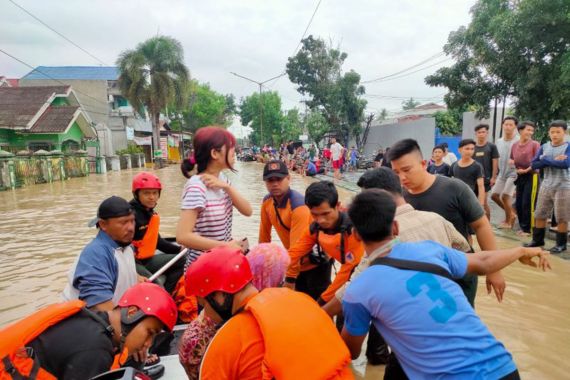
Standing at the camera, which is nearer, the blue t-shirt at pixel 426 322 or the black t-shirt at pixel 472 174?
the blue t-shirt at pixel 426 322

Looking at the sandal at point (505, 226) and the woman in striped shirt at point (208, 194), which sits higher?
the woman in striped shirt at point (208, 194)

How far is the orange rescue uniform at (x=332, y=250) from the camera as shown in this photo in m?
2.49

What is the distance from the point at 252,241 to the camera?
704 centimetres

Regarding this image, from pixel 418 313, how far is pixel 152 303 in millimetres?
1152

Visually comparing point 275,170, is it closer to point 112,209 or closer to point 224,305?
point 112,209

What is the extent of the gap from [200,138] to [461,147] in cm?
444

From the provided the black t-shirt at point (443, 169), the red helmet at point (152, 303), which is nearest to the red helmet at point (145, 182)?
the red helmet at point (152, 303)

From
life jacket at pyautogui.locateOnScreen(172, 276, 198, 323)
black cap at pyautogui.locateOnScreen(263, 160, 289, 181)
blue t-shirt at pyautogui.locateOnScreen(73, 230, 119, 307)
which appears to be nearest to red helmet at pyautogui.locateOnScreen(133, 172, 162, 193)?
life jacket at pyautogui.locateOnScreen(172, 276, 198, 323)

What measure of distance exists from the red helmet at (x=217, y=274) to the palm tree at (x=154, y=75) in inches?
1276

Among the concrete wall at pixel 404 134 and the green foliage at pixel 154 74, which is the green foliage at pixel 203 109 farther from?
the concrete wall at pixel 404 134

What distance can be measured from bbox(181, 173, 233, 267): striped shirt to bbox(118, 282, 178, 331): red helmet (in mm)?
618

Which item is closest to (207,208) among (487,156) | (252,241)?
(252,241)

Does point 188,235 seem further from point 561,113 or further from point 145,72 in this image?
point 145,72

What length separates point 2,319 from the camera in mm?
4289
